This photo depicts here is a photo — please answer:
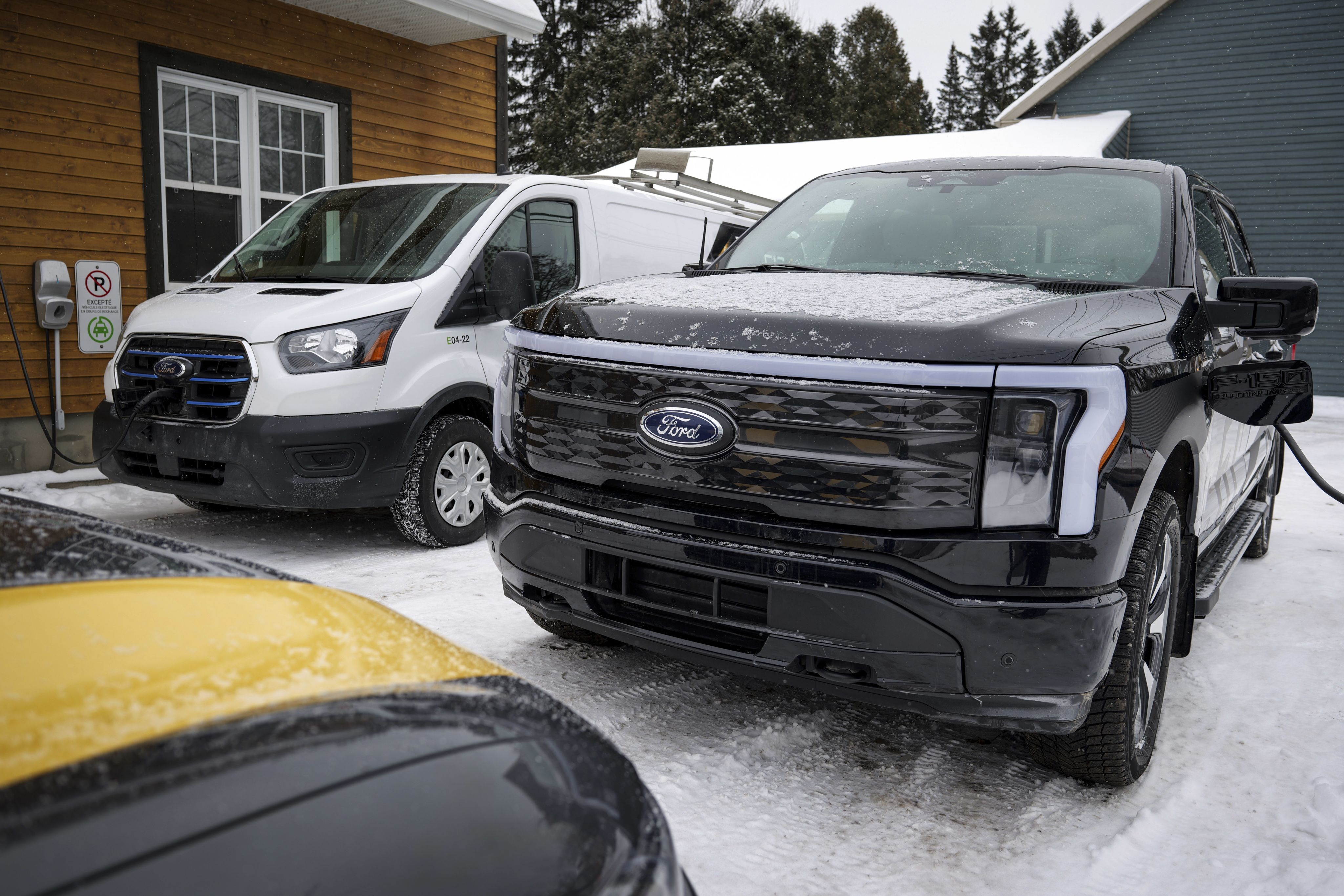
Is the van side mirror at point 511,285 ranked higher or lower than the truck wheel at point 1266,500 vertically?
higher

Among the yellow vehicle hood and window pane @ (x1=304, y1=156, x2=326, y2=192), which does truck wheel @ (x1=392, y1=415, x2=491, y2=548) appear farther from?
window pane @ (x1=304, y1=156, x2=326, y2=192)

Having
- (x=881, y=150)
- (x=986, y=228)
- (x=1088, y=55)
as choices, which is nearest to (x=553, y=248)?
(x=986, y=228)

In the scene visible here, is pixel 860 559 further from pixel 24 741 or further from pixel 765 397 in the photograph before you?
pixel 24 741

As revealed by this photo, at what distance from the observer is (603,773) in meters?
1.29

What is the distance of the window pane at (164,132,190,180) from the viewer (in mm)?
8242

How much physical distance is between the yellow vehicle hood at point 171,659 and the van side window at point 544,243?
169 inches

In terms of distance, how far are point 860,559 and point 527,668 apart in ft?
5.26

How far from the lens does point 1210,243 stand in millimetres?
3961

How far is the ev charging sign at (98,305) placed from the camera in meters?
7.53

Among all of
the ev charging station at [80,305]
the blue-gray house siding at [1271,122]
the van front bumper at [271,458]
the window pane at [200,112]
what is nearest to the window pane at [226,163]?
the window pane at [200,112]

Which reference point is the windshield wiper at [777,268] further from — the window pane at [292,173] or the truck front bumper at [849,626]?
the window pane at [292,173]

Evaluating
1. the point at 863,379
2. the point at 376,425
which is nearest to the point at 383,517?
the point at 376,425

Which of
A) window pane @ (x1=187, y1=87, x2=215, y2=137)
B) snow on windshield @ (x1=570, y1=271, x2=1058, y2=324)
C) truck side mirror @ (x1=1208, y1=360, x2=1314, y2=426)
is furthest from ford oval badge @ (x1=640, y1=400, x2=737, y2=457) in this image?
window pane @ (x1=187, y1=87, x2=215, y2=137)

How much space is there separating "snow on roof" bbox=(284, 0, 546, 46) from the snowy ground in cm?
644
